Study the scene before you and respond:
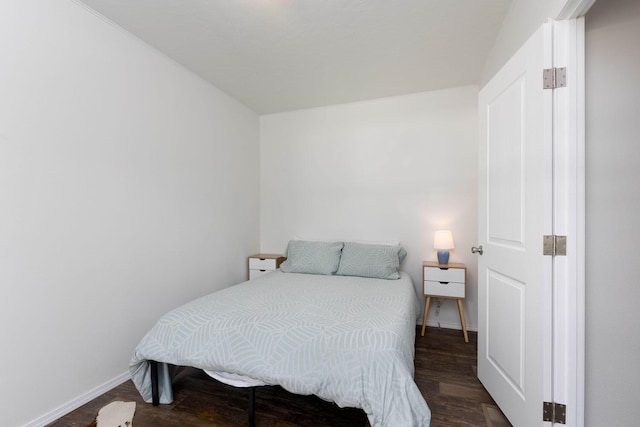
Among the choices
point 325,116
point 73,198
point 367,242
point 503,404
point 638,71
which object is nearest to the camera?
point 638,71

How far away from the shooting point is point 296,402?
1.74 metres

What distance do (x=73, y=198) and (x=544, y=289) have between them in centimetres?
268

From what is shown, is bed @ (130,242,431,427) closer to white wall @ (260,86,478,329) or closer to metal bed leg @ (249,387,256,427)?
metal bed leg @ (249,387,256,427)

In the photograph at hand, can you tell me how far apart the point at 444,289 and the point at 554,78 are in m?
1.98

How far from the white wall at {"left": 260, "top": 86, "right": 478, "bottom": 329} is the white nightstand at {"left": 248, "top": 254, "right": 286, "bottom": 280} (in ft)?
1.12

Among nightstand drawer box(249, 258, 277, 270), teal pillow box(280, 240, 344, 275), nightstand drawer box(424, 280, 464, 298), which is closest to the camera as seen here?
nightstand drawer box(424, 280, 464, 298)

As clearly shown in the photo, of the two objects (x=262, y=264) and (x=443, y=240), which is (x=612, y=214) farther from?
(x=262, y=264)

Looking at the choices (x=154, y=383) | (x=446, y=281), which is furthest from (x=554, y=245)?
(x=154, y=383)

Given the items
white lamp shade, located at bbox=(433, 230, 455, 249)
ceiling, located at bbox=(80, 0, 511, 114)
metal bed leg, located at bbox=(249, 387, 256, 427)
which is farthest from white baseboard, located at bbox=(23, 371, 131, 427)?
white lamp shade, located at bbox=(433, 230, 455, 249)

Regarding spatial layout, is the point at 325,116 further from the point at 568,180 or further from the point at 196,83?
the point at 568,180

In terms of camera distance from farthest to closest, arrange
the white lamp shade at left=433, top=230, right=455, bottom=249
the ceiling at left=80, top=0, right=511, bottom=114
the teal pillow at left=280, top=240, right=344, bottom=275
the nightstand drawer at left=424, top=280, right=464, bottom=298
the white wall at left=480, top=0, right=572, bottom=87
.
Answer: the teal pillow at left=280, top=240, right=344, bottom=275 < the white lamp shade at left=433, top=230, right=455, bottom=249 < the nightstand drawer at left=424, top=280, right=464, bottom=298 < the ceiling at left=80, top=0, right=511, bottom=114 < the white wall at left=480, top=0, right=572, bottom=87

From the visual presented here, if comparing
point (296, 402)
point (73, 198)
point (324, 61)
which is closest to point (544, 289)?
point (296, 402)

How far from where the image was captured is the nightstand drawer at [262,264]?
3.31 m

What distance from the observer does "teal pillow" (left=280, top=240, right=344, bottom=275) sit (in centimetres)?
292
